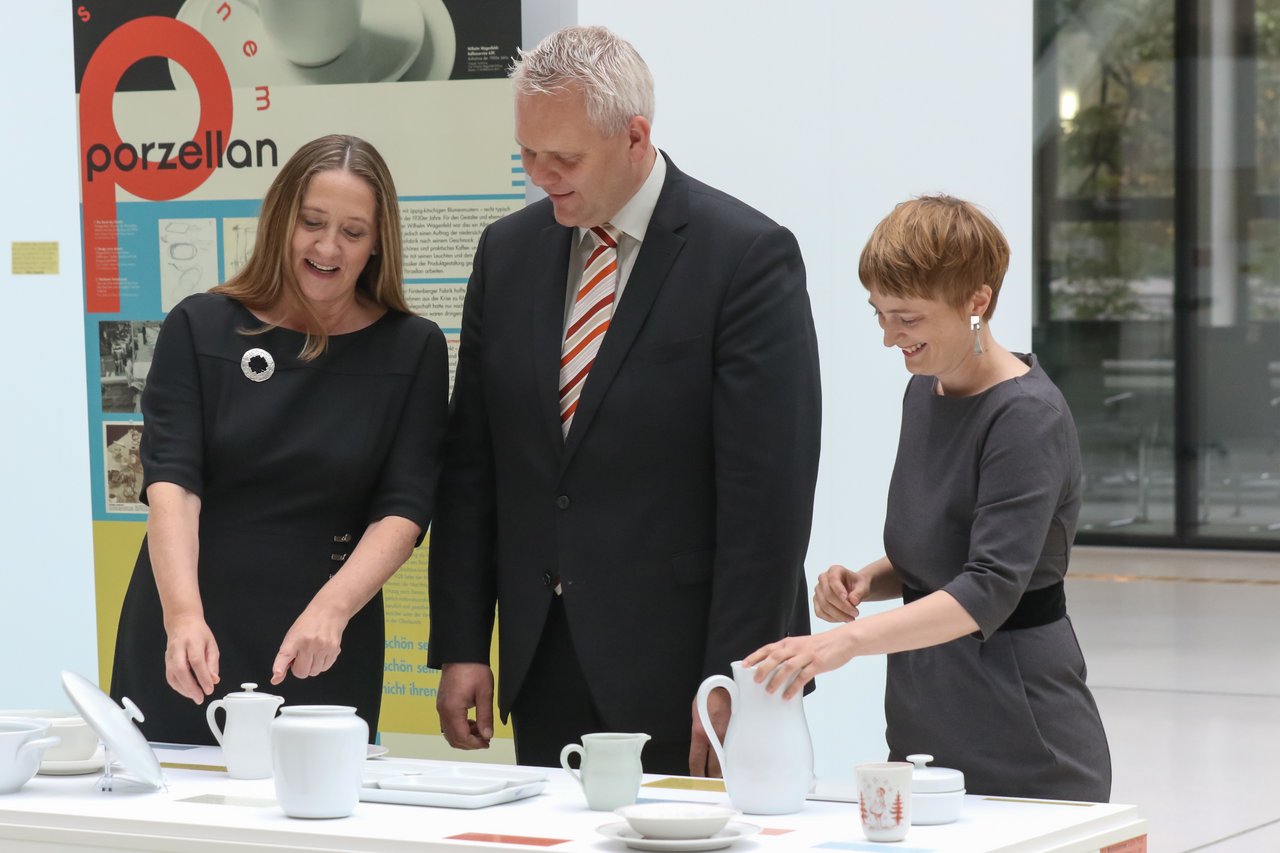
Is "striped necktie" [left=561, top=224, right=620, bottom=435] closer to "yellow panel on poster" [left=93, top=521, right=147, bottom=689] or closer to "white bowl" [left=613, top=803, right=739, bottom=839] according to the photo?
"white bowl" [left=613, top=803, right=739, bottom=839]

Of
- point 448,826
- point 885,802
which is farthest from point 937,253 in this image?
point 448,826

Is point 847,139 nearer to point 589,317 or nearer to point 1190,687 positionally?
point 589,317

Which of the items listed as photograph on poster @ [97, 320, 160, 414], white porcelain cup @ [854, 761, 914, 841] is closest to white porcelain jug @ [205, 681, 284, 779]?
white porcelain cup @ [854, 761, 914, 841]

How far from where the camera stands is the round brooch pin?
2812 millimetres

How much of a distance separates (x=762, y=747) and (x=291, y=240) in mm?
1181

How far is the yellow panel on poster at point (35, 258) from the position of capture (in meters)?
5.12

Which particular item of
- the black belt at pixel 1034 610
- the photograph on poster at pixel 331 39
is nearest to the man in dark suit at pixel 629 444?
the black belt at pixel 1034 610

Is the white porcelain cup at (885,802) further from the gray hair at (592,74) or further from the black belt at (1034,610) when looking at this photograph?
the gray hair at (592,74)

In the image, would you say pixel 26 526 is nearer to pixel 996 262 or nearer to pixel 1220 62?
pixel 996 262

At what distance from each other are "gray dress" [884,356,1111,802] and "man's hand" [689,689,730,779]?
0.25 m

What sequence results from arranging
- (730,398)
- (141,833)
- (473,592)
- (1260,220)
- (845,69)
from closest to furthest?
(141,833), (730,398), (473,592), (845,69), (1260,220)

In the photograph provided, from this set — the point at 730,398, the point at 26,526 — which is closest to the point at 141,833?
Result: the point at 730,398

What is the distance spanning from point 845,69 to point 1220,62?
838 cm

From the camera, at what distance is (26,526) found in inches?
201
